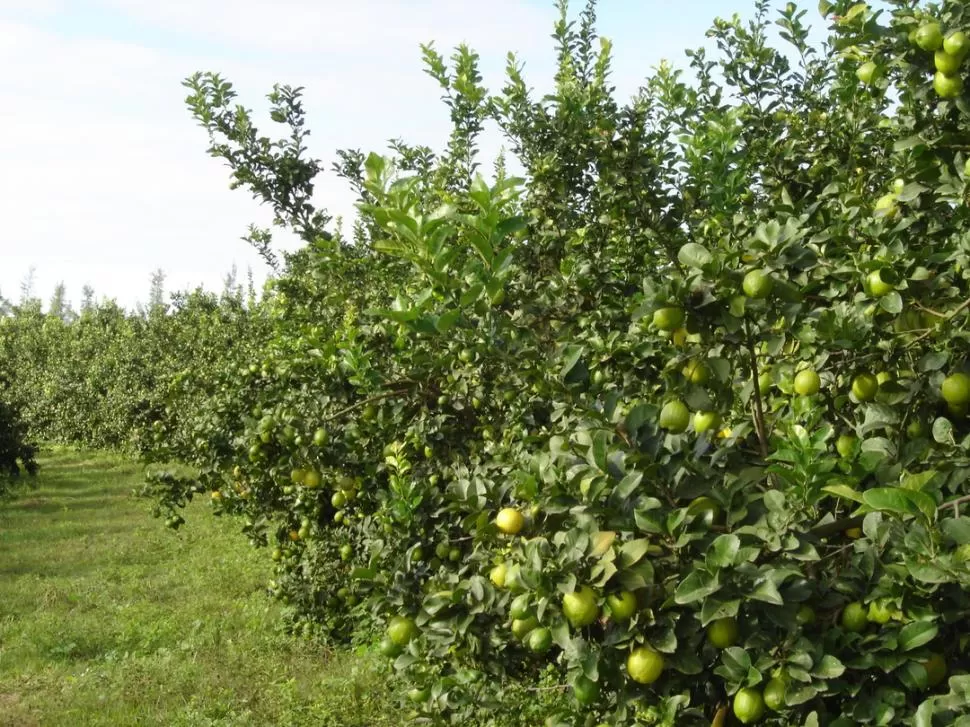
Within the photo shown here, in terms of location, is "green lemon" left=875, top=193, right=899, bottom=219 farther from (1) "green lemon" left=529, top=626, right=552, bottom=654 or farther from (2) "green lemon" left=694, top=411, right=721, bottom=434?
(1) "green lemon" left=529, top=626, right=552, bottom=654

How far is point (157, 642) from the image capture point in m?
6.34

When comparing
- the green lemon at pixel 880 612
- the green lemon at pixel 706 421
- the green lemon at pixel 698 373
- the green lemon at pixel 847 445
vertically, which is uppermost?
the green lemon at pixel 698 373

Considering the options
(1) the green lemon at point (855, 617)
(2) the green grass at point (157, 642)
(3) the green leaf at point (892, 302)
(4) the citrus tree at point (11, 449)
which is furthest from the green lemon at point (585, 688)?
(4) the citrus tree at point (11, 449)

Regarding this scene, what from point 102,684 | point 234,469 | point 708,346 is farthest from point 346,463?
point 102,684

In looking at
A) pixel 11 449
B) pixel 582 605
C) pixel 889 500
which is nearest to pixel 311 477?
pixel 582 605

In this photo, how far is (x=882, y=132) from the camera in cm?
305

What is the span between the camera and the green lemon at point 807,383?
6.14ft

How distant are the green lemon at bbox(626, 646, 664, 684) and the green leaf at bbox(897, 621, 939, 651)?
0.41 m

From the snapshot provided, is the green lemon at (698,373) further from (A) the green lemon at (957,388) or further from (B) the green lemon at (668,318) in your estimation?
(A) the green lemon at (957,388)

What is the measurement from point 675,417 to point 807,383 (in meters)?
0.32

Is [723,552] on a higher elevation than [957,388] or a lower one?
lower

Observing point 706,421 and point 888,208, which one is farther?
point 888,208

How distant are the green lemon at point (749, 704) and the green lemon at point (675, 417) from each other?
49cm

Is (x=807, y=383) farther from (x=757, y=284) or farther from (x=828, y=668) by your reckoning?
(x=828, y=668)
